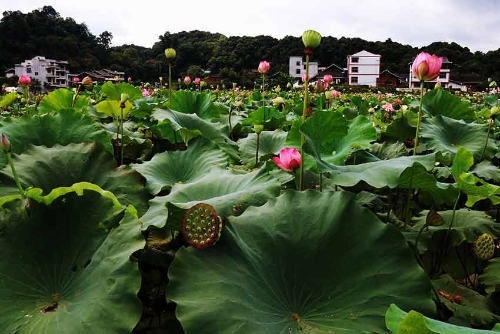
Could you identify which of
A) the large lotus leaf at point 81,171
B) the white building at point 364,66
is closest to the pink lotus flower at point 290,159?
the large lotus leaf at point 81,171

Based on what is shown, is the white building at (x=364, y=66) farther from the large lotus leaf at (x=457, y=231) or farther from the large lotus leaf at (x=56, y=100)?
the large lotus leaf at (x=457, y=231)

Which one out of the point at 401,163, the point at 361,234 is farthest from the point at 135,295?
the point at 401,163

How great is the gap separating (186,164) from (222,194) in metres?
0.35

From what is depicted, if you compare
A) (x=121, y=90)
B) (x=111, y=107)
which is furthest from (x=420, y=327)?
(x=121, y=90)

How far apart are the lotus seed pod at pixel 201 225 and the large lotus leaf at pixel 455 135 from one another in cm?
114

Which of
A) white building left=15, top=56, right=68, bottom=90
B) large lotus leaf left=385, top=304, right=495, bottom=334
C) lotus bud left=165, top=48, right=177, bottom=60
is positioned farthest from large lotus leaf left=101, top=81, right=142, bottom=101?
white building left=15, top=56, right=68, bottom=90

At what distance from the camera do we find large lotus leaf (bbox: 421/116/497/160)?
1640mm

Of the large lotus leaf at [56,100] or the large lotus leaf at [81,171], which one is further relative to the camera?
the large lotus leaf at [56,100]

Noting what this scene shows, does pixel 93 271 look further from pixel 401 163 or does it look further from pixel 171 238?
pixel 401 163

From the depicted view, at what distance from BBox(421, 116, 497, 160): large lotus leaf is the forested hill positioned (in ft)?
78.6

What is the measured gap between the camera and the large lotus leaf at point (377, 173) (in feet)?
2.70

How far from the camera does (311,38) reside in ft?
3.23

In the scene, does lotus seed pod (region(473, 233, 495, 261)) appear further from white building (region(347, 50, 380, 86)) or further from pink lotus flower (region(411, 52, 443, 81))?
white building (region(347, 50, 380, 86))

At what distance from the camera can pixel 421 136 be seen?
1.60m
